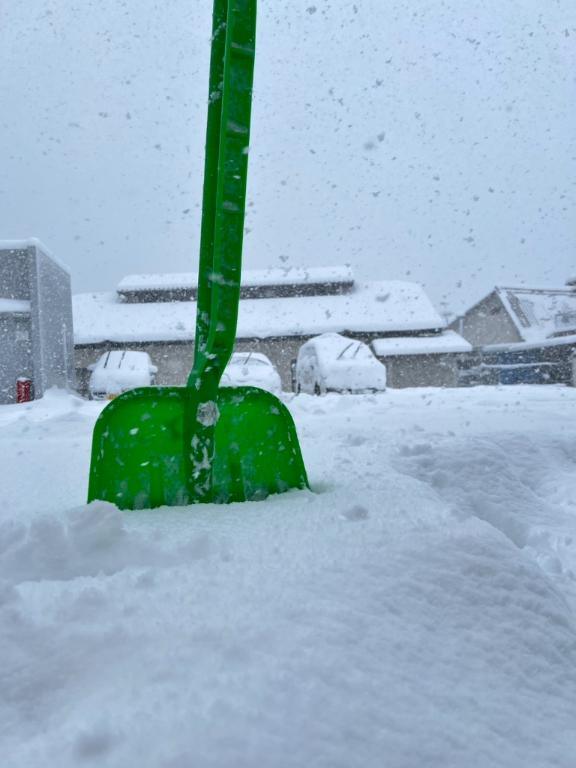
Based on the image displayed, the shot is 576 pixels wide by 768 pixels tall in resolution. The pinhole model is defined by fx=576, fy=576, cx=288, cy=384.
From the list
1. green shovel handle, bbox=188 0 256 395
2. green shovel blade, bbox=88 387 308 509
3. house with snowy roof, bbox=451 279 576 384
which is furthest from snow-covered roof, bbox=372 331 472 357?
green shovel handle, bbox=188 0 256 395

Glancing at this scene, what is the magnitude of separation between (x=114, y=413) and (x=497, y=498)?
91 cm

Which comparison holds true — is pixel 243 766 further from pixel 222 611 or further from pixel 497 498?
pixel 497 498

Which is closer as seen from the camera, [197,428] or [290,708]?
[290,708]

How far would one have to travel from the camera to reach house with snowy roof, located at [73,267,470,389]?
1536 centimetres

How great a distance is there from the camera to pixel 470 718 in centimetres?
55

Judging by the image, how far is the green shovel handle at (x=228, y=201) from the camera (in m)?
1.11

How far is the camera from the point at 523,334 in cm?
2169

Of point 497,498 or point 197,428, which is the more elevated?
point 197,428

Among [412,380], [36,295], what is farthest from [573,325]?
[36,295]

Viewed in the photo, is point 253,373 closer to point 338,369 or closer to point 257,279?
point 338,369

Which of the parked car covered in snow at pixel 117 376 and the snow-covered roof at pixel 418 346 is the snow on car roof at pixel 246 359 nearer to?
the parked car covered in snow at pixel 117 376

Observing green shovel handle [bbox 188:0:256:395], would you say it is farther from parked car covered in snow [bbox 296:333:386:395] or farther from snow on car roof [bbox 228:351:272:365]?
snow on car roof [bbox 228:351:272:365]

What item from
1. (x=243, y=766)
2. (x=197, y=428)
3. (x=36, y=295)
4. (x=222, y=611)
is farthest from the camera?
(x=36, y=295)

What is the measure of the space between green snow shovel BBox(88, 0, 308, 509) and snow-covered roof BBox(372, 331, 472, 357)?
14.4 meters
